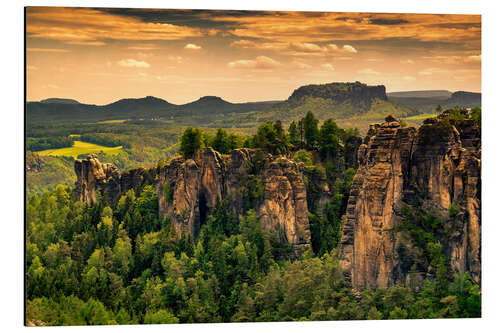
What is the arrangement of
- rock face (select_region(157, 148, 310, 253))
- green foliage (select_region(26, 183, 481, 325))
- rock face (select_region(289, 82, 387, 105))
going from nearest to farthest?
green foliage (select_region(26, 183, 481, 325)), rock face (select_region(157, 148, 310, 253)), rock face (select_region(289, 82, 387, 105))

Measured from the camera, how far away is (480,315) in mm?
44906

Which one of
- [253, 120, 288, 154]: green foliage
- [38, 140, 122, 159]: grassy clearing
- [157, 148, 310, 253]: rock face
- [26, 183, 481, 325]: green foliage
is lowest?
[26, 183, 481, 325]: green foliage

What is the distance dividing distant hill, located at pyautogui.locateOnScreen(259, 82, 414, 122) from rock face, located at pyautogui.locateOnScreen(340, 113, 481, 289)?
748 centimetres

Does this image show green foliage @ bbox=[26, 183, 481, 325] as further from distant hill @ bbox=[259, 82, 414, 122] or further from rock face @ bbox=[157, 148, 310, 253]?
distant hill @ bbox=[259, 82, 414, 122]

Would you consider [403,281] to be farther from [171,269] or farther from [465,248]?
[171,269]

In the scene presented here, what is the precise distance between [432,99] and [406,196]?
8002 mm

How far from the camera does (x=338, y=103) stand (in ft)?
188

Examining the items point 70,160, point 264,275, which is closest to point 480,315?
point 264,275

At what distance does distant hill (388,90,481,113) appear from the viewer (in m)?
49.1

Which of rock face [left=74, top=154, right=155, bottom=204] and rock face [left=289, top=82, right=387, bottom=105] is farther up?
rock face [left=289, top=82, right=387, bottom=105]

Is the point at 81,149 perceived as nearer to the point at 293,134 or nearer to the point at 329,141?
the point at 293,134

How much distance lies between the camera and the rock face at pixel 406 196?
4547 centimetres

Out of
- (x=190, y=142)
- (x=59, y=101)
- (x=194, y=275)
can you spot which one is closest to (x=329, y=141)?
(x=190, y=142)

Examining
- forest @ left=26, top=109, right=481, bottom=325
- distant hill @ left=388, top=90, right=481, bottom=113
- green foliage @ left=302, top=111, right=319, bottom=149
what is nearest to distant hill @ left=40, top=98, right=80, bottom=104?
forest @ left=26, top=109, right=481, bottom=325
